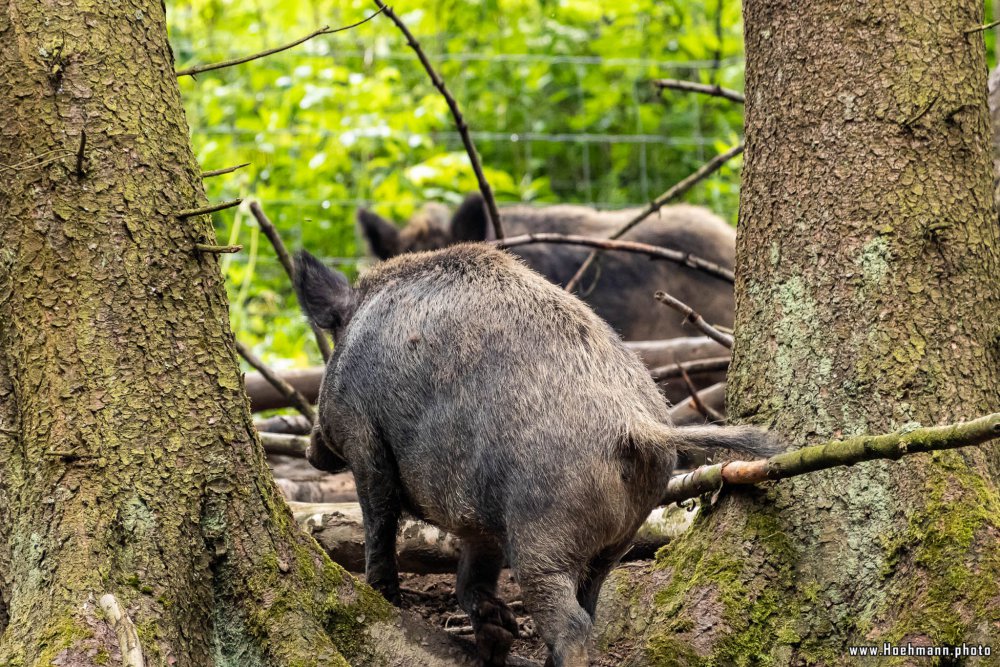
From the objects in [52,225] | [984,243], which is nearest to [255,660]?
[52,225]

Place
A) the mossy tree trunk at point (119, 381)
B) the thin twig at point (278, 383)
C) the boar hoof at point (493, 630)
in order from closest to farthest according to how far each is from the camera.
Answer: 1. the mossy tree trunk at point (119, 381)
2. the boar hoof at point (493, 630)
3. the thin twig at point (278, 383)

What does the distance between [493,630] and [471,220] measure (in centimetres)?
523

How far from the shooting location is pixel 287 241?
9.35 meters

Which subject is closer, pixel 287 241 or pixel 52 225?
pixel 52 225

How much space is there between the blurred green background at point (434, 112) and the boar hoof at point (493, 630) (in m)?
5.01

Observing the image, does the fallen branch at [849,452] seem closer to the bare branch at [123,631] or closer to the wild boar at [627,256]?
the bare branch at [123,631]

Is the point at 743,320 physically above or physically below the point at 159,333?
below

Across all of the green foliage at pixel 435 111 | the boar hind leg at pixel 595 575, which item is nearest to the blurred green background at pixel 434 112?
the green foliage at pixel 435 111

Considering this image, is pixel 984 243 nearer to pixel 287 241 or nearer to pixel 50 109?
pixel 50 109

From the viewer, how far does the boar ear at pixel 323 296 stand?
4.24 meters

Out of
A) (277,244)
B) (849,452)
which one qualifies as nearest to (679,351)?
(277,244)

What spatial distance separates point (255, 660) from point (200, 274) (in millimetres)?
1021

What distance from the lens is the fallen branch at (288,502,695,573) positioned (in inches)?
175

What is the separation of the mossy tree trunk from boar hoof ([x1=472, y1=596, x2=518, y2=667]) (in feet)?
2.13
